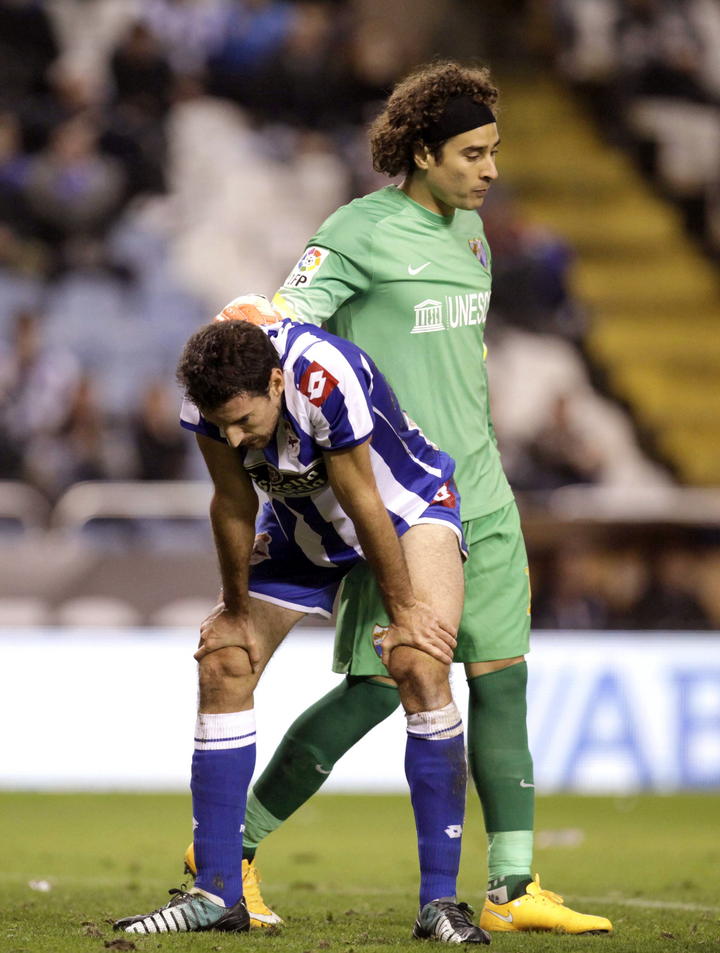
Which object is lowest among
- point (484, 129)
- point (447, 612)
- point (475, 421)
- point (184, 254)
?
point (447, 612)

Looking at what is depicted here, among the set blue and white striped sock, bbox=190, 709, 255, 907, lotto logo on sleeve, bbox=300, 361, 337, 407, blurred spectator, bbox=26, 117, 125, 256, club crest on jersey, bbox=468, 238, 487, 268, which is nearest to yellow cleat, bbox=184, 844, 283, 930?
blue and white striped sock, bbox=190, 709, 255, 907

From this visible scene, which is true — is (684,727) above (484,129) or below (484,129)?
below

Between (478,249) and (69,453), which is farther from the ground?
(69,453)

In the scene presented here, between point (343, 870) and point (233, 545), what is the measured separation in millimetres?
2690

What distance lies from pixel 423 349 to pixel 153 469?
761cm

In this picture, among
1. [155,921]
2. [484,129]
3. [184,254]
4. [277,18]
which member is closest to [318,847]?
[155,921]

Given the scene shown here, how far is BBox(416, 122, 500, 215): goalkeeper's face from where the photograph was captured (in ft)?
15.1

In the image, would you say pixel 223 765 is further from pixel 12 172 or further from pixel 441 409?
pixel 12 172

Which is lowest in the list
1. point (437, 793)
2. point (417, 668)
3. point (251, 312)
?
point (437, 793)

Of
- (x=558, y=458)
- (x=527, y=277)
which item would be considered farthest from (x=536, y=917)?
(x=527, y=277)

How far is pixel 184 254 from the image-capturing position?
14281mm

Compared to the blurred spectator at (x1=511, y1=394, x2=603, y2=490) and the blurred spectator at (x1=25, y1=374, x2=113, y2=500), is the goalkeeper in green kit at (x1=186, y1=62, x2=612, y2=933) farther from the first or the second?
the blurred spectator at (x1=511, y1=394, x2=603, y2=490)

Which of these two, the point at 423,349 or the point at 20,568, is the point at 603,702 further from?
the point at 423,349

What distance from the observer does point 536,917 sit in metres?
4.44
